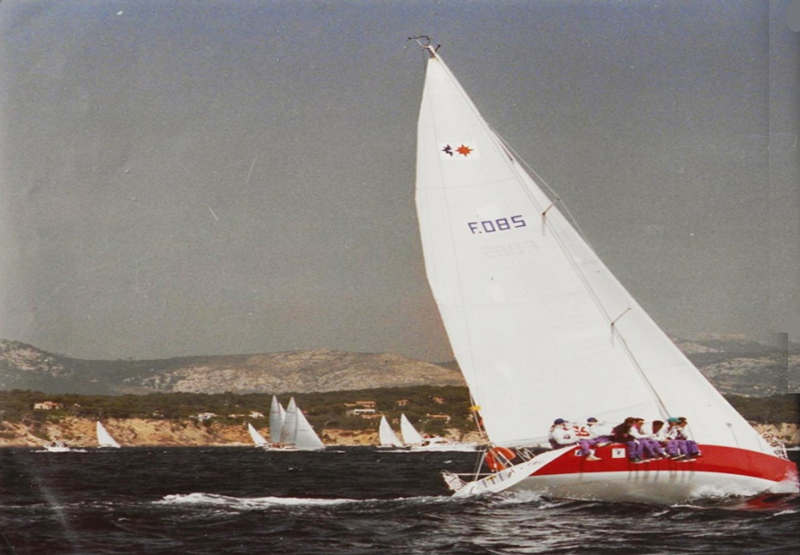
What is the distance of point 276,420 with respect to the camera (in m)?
52.7

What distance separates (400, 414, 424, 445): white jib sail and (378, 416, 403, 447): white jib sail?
1.28 metres

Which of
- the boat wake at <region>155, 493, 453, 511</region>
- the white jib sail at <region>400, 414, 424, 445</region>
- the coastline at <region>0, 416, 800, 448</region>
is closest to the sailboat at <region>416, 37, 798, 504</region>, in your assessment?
the boat wake at <region>155, 493, 453, 511</region>

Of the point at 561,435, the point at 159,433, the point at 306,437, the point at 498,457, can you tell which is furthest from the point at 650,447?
the point at 159,433

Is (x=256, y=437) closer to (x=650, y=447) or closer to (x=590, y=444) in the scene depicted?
(x=590, y=444)

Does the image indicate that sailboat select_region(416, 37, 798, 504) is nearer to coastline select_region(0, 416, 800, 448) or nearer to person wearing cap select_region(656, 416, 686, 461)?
person wearing cap select_region(656, 416, 686, 461)

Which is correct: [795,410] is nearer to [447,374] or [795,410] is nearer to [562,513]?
[562,513]

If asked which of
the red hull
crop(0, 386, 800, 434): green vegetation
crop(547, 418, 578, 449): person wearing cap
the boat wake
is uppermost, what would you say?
crop(0, 386, 800, 434): green vegetation

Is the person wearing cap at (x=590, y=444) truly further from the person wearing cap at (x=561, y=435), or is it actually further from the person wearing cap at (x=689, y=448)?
the person wearing cap at (x=689, y=448)

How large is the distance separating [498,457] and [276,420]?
3668cm

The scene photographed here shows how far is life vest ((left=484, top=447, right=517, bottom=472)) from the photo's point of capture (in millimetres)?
16934

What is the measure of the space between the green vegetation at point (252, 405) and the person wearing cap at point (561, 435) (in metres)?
27.5

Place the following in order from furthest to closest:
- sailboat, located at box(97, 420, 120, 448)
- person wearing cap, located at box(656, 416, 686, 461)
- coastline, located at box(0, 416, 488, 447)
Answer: sailboat, located at box(97, 420, 120, 448)
coastline, located at box(0, 416, 488, 447)
person wearing cap, located at box(656, 416, 686, 461)

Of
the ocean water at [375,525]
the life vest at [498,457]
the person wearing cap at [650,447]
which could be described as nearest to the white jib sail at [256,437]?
the ocean water at [375,525]

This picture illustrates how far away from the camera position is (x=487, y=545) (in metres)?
14.5
